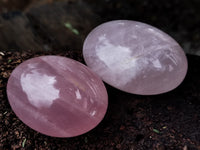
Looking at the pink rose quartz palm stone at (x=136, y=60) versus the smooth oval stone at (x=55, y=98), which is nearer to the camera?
the smooth oval stone at (x=55, y=98)

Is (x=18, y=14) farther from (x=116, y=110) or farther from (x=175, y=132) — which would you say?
(x=175, y=132)

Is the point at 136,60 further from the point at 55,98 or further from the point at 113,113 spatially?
the point at 55,98

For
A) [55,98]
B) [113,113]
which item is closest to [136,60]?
[113,113]

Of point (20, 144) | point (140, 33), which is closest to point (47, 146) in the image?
point (20, 144)

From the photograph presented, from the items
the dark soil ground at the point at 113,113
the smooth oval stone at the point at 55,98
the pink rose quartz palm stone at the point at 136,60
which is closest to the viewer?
the smooth oval stone at the point at 55,98

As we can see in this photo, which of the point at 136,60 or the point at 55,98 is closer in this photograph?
the point at 55,98

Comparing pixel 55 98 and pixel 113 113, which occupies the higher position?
pixel 55 98
